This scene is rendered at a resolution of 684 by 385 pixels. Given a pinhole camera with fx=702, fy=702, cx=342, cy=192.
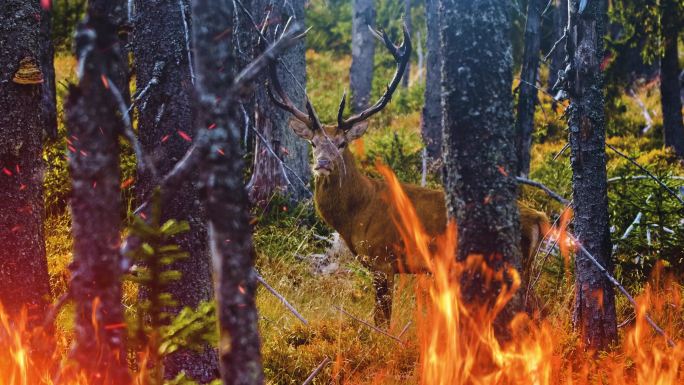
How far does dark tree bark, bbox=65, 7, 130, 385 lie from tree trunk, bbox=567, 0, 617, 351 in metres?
3.77

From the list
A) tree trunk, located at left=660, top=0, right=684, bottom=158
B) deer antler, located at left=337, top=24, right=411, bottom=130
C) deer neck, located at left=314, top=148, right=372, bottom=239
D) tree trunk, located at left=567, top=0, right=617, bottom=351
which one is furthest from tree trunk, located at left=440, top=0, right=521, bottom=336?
tree trunk, located at left=660, top=0, right=684, bottom=158

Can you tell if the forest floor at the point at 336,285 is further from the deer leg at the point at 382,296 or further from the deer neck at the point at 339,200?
the deer neck at the point at 339,200

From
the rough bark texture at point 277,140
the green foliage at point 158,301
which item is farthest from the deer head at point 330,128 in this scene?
the green foliage at point 158,301

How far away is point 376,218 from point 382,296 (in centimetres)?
80

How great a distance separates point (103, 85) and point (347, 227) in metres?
4.36

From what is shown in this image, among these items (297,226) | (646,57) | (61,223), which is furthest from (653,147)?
(61,223)

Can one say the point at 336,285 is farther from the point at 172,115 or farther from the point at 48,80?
the point at 48,80

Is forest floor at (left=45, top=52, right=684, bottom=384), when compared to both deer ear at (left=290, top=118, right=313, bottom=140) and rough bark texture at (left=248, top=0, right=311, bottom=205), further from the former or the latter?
deer ear at (left=290, top=118, right=313, bottom=140)

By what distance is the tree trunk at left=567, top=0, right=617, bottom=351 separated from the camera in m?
5.39

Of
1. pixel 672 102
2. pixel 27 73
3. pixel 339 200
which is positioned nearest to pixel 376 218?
pixel 339 200

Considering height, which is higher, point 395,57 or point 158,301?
point 395,57

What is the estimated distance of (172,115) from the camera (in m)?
4.36

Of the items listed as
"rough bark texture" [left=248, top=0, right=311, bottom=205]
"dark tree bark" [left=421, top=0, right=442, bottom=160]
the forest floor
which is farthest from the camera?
"dark tree bark" [left=421, top=0, right=442, bottom=160]

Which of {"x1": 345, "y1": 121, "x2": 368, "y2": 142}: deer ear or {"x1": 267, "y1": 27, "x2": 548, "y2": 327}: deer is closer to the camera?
{"x1": 267, "y1": 27, "x2": 548, "y2": 327}: deer
